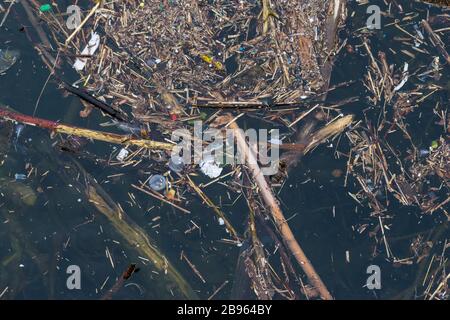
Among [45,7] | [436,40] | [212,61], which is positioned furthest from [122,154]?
[436,40]

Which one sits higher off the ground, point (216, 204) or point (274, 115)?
point (274, 115)

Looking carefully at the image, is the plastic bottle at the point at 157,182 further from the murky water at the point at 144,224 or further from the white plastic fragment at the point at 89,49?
the white plastic fragment at the point at 89,49

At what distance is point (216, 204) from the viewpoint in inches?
191

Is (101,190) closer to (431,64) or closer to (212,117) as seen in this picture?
(212,117)

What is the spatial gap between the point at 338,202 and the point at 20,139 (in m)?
2.38

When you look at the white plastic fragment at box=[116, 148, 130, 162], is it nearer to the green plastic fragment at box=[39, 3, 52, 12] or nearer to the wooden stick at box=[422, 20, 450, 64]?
the green plastic fragment at box=[39, 3, 52, 12]

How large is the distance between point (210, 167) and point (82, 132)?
0.97 m

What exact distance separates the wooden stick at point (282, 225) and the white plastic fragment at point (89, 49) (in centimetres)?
131

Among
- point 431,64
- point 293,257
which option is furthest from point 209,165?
point 431,64

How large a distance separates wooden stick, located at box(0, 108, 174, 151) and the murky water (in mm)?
47

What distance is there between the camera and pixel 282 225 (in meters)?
4.83

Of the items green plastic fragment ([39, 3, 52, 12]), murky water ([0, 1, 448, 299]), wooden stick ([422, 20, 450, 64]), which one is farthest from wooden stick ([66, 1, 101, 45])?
wooden stick ([422, 20, 450, 64])

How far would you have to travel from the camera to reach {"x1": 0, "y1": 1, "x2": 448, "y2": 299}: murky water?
4.79 meters

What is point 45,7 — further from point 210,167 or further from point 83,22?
point 210,167
